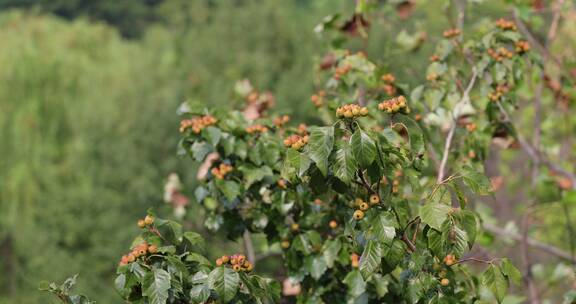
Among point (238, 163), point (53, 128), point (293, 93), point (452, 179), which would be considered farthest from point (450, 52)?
point (53, 128)

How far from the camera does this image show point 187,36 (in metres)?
17.9

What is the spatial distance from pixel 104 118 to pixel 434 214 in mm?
14938

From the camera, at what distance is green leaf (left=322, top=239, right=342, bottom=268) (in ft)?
6.11

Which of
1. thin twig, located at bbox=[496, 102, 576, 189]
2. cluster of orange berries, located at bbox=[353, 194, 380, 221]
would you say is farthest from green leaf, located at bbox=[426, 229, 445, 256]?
thin twig, located at bbox=[496, 102, 576, 189]

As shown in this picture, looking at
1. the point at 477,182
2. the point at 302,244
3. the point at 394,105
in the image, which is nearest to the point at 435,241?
the point at 477,182

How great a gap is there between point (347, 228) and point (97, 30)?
1862 centimetres

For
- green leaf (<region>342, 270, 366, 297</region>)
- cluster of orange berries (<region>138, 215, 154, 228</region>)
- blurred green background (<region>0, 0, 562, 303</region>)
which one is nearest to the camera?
cluster of orange berries (<region>138, 215, 154, 228</region>)

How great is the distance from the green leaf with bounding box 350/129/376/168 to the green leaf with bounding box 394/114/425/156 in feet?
0.84

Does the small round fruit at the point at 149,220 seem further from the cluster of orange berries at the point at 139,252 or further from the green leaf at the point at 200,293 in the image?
the green leaf at the point at 200,293

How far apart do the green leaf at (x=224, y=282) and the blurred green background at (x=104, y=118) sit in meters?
12.1

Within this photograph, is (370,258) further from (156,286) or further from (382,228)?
(156,286)

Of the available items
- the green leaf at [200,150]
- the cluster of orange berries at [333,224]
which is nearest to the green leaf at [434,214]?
the cluster of orange berries at [333,224]

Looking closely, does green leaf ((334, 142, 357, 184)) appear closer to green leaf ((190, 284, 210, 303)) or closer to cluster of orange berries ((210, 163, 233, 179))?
green leaf ((190, 284, 210, 303))

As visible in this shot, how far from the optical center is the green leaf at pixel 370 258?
1.43 metres
